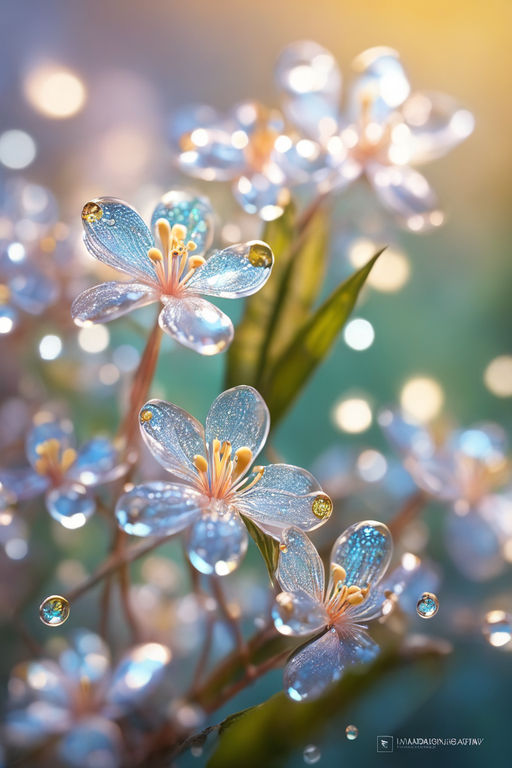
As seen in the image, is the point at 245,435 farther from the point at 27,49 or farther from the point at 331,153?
the point at 27,49

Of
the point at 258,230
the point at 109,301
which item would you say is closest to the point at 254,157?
the point at 258,230

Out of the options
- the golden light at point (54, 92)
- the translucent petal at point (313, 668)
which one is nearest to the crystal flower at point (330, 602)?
the translucent petal at point (313, 668)

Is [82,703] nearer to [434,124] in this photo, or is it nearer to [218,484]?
[218,484]

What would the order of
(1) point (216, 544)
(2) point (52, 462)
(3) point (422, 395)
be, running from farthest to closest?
1. (3) point (422, 395)
2. (2) point (52, 462)
3. (1) point (216, 544)

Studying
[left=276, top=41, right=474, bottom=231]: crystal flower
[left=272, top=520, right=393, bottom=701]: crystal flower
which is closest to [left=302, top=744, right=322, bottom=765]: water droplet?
[left=272, top=520, right=393, bottom=701]: crystal flower

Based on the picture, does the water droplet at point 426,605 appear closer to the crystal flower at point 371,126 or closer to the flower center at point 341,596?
the flower center at point 341,596

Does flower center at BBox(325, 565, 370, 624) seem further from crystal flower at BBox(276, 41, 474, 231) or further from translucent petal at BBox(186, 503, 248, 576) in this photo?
crystal flower at BBox(276, 41, 474, 231)
